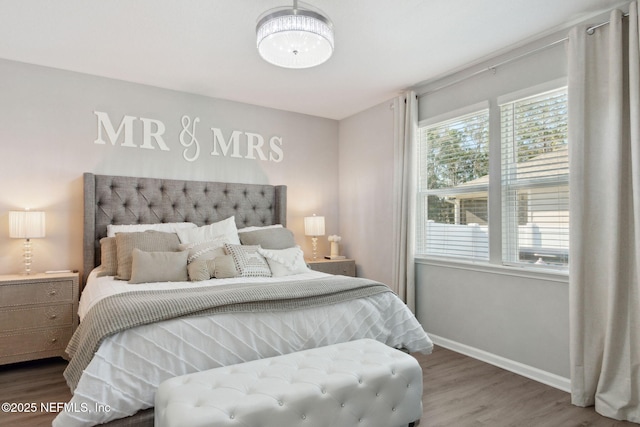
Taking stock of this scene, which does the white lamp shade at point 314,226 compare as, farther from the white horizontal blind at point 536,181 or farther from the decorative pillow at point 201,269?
the white horizontal blind at point 536,181

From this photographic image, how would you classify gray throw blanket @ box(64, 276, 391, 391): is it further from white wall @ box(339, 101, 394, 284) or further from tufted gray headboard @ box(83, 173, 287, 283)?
white wall @ box(339, 101, 394, 284)

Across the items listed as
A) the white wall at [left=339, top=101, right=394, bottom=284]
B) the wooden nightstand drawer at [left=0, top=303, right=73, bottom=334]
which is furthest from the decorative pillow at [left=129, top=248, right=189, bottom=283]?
the white wall at [left=339, top=101, right=394, bottom=284]

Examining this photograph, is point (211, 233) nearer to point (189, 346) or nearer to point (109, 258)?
point (109, 258)

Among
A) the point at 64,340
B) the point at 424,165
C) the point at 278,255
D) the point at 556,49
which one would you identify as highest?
the point at 556,49

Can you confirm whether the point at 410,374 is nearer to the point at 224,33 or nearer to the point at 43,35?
the point at 224,33

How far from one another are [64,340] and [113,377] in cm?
164

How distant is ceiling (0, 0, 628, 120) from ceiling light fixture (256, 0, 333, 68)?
32 centimetres

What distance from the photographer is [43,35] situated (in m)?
2.69

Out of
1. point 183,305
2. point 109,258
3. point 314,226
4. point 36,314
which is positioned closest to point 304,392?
point 183,305

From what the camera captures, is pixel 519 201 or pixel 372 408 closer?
pixel 372 408

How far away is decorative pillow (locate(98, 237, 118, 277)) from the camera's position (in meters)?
2.93

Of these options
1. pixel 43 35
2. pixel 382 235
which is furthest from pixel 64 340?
pixel 382 235

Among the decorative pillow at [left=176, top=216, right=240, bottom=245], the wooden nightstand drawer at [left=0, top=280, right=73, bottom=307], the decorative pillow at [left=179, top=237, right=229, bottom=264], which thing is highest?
the decorative pillow at [left=176, top=216, right=240, bottom=245]

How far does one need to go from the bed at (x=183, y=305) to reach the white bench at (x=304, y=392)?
6.8 inches
